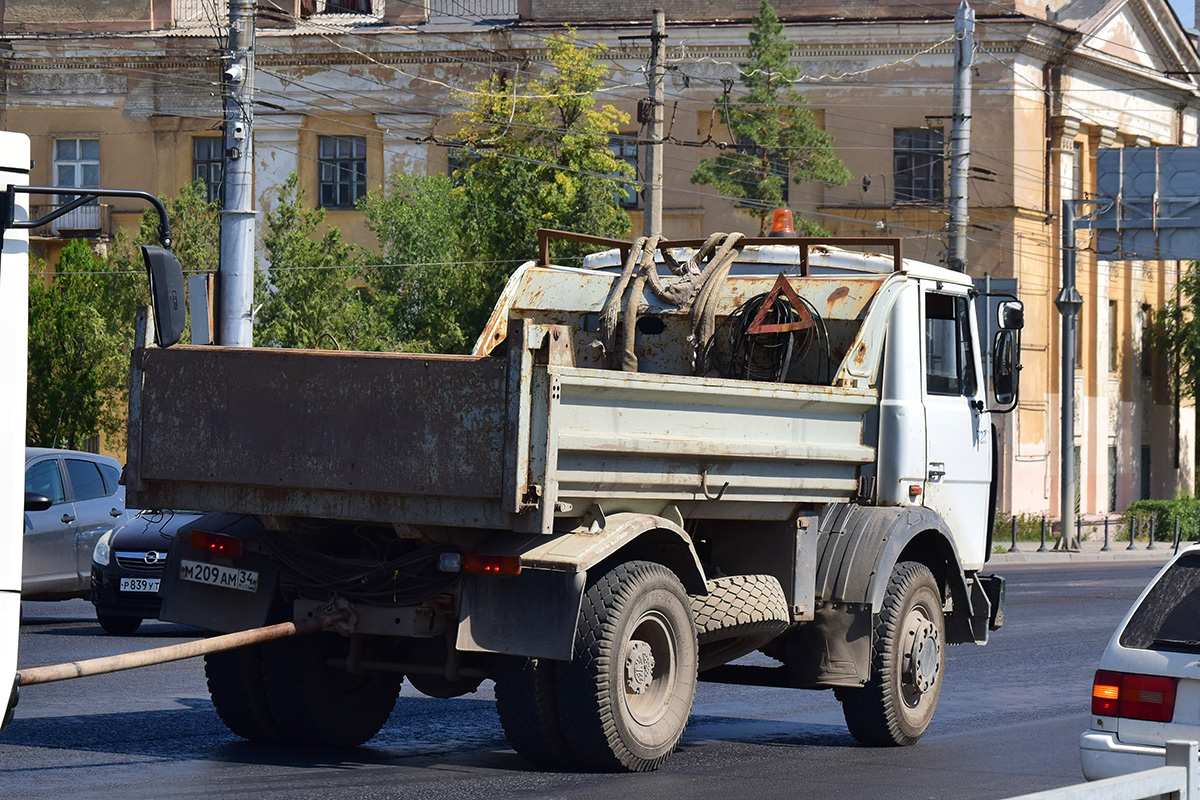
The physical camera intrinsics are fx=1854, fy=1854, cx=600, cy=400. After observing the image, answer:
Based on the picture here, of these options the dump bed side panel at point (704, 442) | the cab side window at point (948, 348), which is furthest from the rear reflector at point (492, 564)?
the cab side window at point (948, 348)

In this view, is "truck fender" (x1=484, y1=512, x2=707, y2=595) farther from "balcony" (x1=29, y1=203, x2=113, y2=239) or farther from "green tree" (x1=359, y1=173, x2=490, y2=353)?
"balcony" (x1=29, y1=203, x2=113, y2=239)

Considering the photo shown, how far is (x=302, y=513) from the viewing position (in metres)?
8.67

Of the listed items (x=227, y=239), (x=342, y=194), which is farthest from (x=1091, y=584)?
(x=342, y=194)

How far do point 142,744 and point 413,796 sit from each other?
88.5 inches

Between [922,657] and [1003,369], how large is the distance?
2142mm

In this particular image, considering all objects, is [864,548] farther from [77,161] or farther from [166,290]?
[77,161]

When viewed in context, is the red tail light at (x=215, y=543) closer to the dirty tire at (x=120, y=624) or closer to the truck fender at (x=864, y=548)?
the truck fender at (x=864, y=548)

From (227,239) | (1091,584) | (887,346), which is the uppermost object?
(227,239)

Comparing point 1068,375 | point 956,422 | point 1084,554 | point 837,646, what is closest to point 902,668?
point 837,646

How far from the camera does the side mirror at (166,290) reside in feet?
22.3

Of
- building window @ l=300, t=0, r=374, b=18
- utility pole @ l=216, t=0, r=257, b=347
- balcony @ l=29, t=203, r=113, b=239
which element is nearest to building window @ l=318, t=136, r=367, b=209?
building window @ l=300, t=0, r=374, b=18

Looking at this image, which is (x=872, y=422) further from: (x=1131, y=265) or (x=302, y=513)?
(x=1131, y=265)

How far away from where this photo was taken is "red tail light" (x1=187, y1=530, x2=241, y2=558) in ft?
30.3

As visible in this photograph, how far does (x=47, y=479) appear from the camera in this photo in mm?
17422
